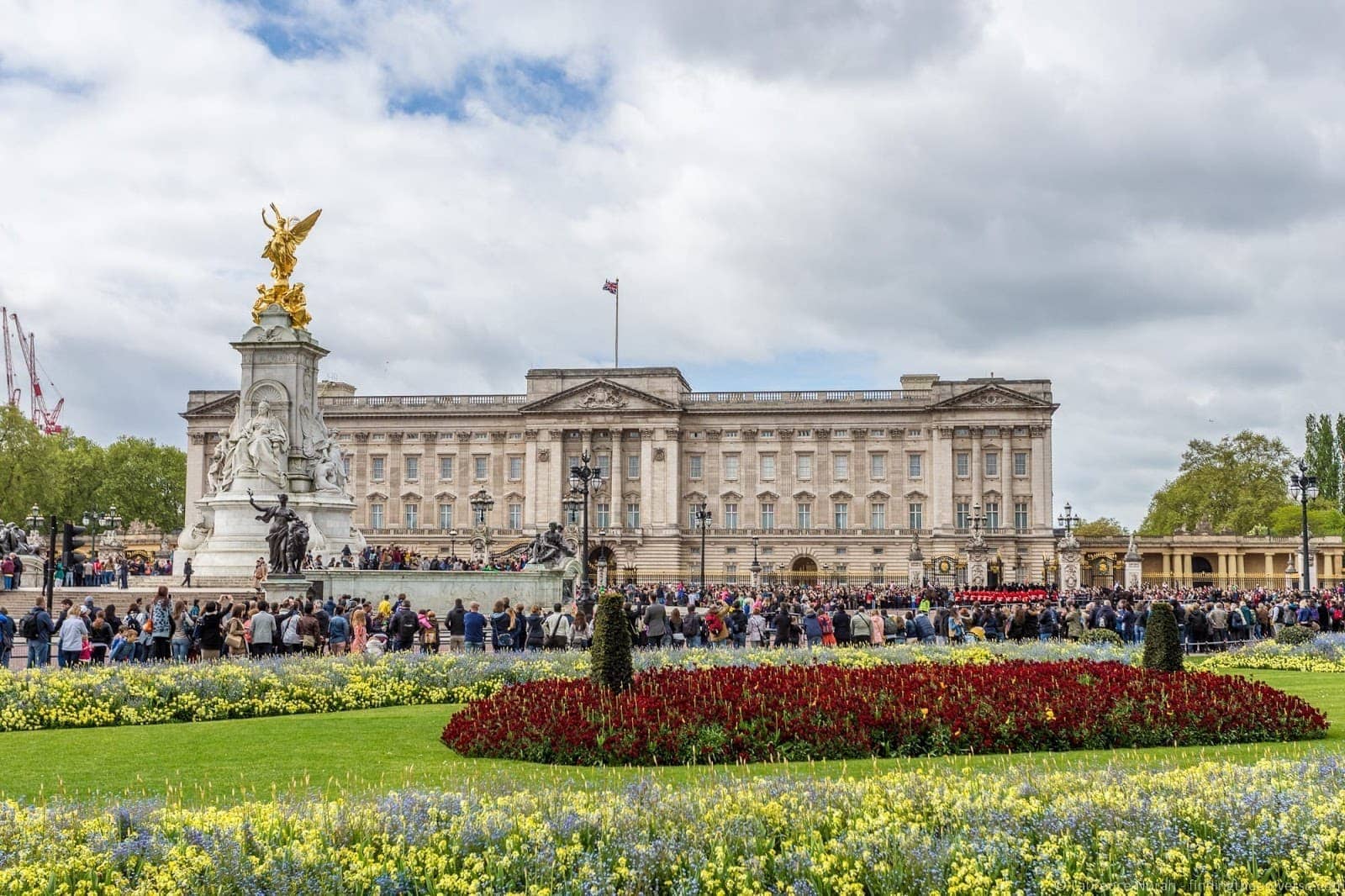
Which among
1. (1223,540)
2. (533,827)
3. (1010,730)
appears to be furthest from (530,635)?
(1223,540)

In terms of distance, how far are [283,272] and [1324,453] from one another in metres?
82.3

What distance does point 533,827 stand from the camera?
25.6ft

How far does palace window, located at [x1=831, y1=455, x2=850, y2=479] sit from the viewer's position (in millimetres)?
87000

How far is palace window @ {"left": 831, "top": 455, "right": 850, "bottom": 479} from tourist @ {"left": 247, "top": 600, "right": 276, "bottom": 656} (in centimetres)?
6854

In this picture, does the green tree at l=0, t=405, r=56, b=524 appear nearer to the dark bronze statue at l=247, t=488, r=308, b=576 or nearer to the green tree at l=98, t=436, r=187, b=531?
the green tree at l=98, t=436, r=187, b=531

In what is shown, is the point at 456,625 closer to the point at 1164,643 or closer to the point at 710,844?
the point at 1164,643

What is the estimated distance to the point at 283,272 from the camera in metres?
37.8

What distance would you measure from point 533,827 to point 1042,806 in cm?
327

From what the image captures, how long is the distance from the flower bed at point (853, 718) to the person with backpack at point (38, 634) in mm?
10525

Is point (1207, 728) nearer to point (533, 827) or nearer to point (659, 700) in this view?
point (659, 700)

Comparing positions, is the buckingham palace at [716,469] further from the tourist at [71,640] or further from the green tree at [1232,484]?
the tourist at [71,640]

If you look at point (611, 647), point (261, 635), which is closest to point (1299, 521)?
point (261, 635)

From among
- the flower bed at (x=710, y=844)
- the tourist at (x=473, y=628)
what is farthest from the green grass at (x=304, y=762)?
the tourist at (x=473, y=628)

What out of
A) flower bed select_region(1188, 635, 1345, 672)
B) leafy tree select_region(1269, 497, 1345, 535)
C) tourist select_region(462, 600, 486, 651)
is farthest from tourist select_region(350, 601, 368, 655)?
leafy tree select_region(1269, 497, 1345, 535)
